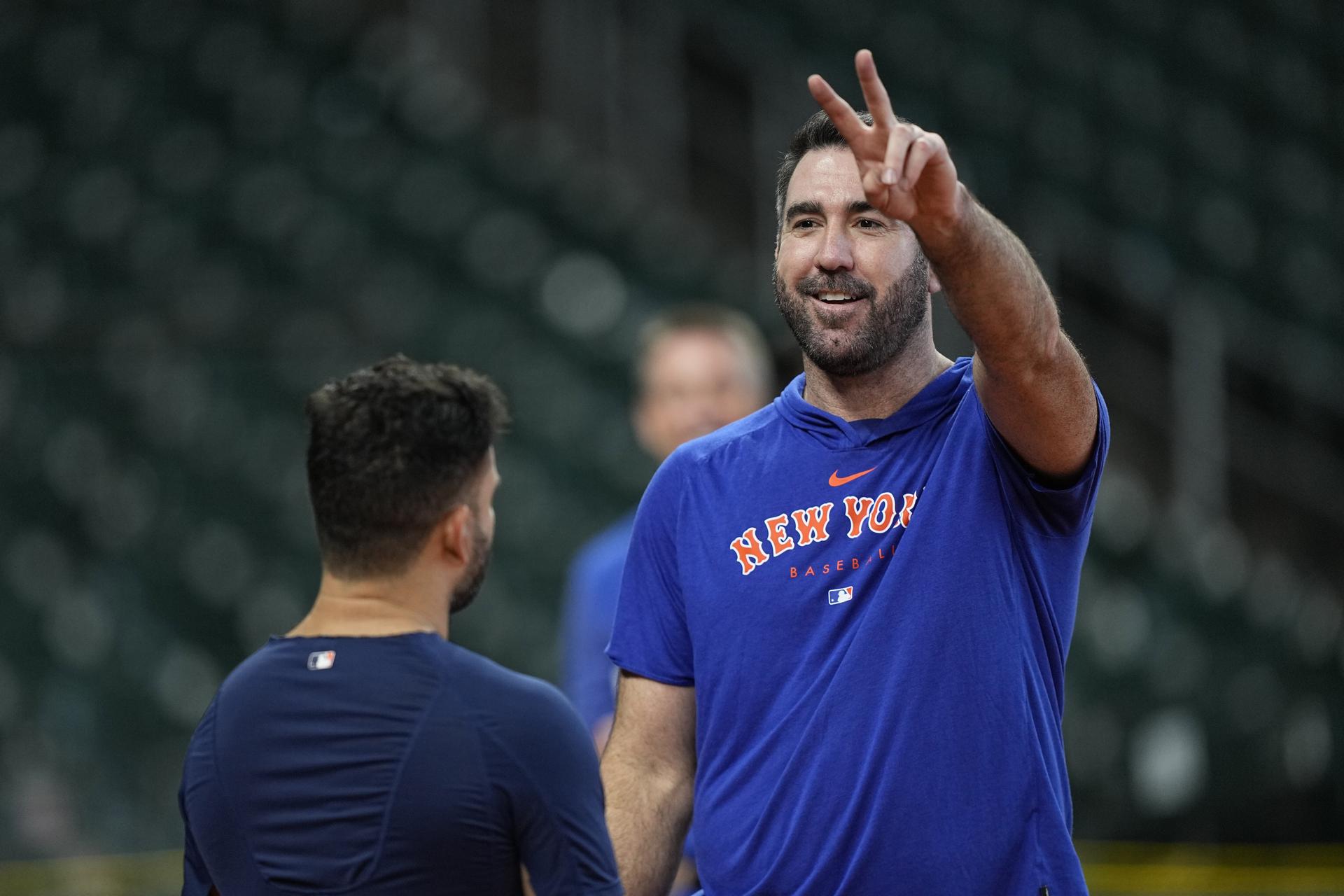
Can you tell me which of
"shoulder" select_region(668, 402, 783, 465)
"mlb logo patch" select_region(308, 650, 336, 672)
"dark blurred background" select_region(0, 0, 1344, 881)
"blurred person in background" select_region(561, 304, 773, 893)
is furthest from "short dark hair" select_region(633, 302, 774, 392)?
"dark blurred background" select_region(0, 0, 1344, 881)

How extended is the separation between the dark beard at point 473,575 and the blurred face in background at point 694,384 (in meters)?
2.02

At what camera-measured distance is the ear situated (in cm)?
239

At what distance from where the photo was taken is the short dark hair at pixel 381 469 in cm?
234

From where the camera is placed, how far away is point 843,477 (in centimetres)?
269

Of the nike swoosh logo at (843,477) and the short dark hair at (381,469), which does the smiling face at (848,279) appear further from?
the short dark hair at (381,469)

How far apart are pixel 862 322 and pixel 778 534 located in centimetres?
36

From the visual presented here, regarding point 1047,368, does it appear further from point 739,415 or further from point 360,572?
point 739,415

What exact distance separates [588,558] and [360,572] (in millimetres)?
2352

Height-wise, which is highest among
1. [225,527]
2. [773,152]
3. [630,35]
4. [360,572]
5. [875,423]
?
[630,35]

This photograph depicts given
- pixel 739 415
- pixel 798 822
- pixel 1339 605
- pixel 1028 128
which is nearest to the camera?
pixel 798 822

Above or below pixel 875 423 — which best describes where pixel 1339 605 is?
below

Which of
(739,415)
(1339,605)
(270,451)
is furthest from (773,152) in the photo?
(739,415)

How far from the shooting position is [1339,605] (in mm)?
10312

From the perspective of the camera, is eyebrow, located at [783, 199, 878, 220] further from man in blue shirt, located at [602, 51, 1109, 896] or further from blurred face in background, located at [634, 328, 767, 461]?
blurred face in background, located at [634, 328, 767, 461]
